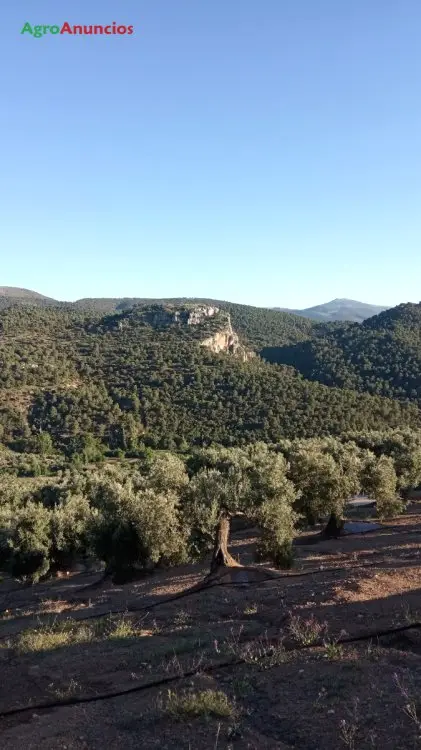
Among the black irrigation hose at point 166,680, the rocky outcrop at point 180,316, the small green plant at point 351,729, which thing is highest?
the rocky outcrop at point 180,316

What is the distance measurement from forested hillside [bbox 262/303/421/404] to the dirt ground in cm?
8934

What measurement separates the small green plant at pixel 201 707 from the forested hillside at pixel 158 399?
68.0m

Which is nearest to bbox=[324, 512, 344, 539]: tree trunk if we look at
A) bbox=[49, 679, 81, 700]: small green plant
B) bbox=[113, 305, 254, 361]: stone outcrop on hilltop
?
bbox=[49, 679, 81, 700]: small green plant

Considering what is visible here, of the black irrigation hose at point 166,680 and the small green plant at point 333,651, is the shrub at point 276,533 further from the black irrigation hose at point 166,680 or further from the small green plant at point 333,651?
the small green plant at point 333,651

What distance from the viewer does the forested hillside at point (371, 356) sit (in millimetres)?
106312

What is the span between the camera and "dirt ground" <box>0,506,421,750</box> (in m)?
7.32

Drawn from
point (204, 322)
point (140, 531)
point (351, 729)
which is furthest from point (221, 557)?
point (204, 322)

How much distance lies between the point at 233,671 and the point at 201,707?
1823 millimetres

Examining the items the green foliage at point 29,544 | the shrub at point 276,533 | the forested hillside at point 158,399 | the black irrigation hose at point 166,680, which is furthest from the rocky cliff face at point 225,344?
the black irrigation hose at point 166,680

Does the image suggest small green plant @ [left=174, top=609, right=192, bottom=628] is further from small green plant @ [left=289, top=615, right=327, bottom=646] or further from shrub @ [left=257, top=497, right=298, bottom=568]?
shrub @ [left=257, top=497, right=298, bottom=568]

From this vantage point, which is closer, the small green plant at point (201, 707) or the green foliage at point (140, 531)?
the small green plant at point (201, 707)

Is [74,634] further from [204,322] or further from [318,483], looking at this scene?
[204,322]

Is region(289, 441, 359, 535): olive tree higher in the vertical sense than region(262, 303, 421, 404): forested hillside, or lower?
lower

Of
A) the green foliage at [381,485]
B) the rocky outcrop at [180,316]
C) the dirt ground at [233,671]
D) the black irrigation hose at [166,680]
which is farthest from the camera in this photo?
the rocky outcrop at [180,316]
